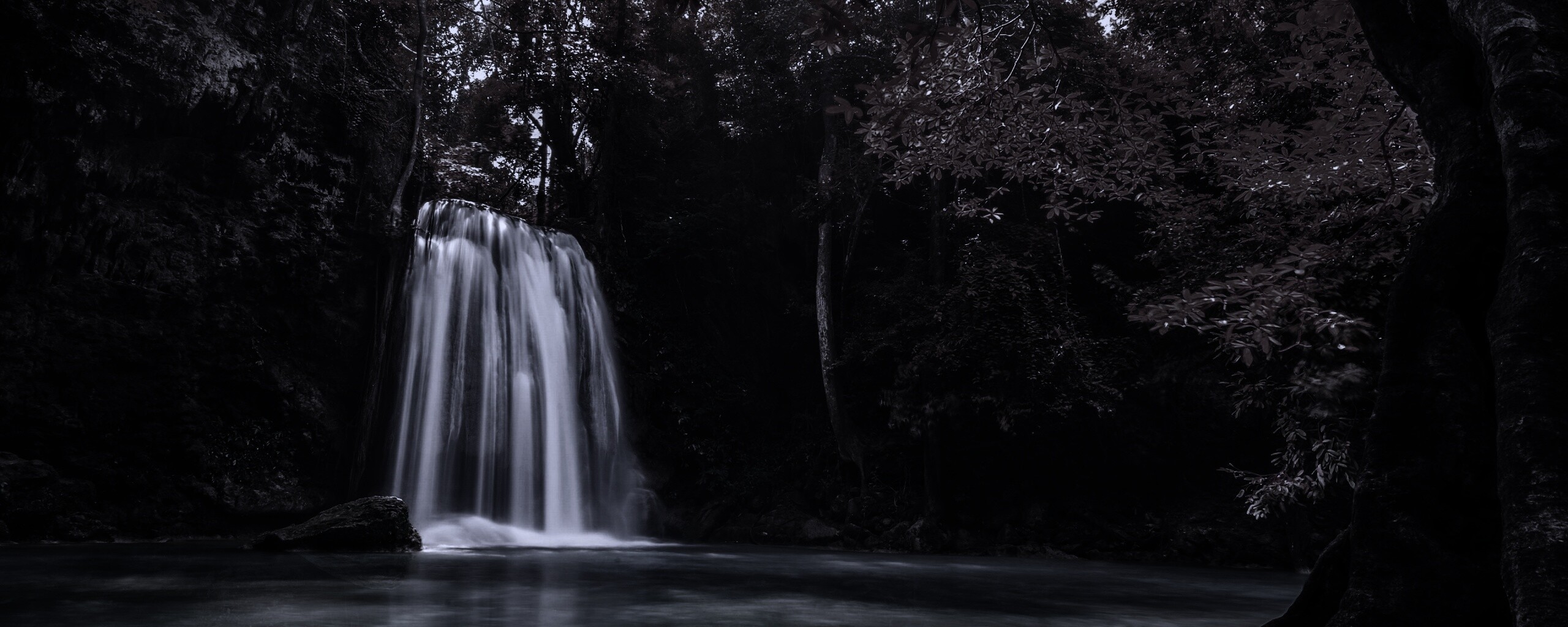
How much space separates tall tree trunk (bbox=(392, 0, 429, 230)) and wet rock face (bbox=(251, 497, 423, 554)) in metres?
6.00

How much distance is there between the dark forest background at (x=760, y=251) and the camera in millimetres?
6414

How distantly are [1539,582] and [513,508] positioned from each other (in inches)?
560

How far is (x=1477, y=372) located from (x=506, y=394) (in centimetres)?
1430

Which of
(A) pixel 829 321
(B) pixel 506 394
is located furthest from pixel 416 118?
(A) pixel 829 321

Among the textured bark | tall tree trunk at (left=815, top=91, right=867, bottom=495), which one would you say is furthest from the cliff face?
the textured bark

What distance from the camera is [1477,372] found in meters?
2.58

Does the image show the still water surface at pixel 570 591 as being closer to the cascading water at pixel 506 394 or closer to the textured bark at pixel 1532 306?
the cascading water at pixel 506 394

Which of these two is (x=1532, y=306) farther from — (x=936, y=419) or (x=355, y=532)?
(x=936, y=419)

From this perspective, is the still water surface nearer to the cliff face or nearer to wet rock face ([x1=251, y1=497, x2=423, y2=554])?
wet rock face ([x1=251, y1=497, x2=423, y2=554])

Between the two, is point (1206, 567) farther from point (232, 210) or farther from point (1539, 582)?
point (232, 210)

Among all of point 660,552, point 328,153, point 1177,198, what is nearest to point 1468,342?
point 1177,198

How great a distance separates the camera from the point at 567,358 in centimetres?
1628

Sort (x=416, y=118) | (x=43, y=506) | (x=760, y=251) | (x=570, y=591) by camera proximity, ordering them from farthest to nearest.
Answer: (x=760, y=251), (x=416, y=118), (x=43, y=506), (x=570, y=591)

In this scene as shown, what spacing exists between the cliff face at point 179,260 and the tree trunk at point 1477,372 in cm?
1278
